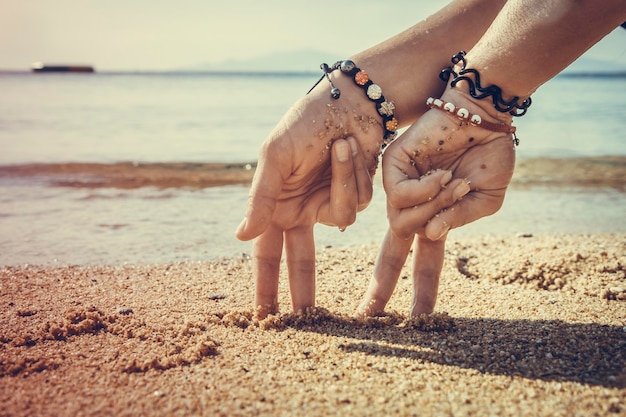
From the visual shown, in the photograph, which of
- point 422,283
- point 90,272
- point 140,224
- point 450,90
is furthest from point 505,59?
point 140,224

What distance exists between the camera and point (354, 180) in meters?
2.50

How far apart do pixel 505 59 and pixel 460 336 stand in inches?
46.2

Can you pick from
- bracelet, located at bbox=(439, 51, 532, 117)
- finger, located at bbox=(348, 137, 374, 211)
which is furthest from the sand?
bracelet, located at bbox=(439, 51, 532, 117)

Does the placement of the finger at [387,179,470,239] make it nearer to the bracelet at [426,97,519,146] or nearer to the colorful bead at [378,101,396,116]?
the bracelet at [426,97,519,146]

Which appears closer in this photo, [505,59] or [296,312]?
[505,59]

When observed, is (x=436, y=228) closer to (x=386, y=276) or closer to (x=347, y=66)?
(x=386, y=276)

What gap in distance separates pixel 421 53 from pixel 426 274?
3.45ft

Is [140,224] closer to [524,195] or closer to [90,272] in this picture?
[90,272]

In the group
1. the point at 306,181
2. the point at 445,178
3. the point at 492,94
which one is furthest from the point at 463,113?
the point at 306,181

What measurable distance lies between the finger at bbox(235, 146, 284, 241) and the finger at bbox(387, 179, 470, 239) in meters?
→ 0.52

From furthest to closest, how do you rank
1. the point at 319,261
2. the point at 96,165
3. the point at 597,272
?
the point at 96,165
the point at 319,261
the point at 597,272

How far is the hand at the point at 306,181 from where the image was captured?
2422 mm

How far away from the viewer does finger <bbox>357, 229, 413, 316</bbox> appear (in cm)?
277

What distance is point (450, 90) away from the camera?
8.42ft
